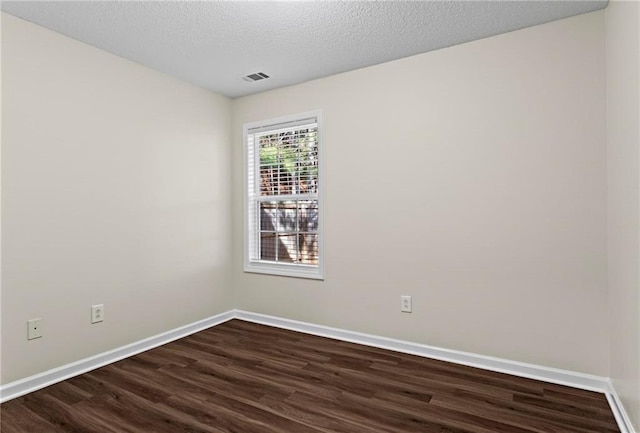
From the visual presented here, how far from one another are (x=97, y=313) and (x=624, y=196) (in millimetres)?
3465

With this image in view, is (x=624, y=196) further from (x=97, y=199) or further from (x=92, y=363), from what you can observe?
(x=92, y=363)

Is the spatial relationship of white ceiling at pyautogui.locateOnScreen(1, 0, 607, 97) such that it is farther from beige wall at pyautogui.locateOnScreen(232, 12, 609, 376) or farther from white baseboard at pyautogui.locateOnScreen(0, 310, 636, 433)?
white baseboard at pyautogui.locateOnScreen(0, 310, 636, 433)

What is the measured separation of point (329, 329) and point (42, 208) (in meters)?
2.41

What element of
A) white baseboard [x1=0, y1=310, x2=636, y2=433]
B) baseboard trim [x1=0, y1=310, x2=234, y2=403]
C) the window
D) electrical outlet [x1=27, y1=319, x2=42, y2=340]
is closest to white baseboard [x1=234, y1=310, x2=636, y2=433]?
white baseboard [x1=0, y1=310, x2=636, y2=433]

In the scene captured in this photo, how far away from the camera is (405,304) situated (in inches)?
116

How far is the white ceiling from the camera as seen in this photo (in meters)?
2.21

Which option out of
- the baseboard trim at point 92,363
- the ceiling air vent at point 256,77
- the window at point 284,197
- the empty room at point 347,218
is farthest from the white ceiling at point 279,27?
the baseboard trim at point 92,363

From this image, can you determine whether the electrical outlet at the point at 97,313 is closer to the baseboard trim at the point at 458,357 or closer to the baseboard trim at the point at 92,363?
the baseboard trim at the point at 92,363

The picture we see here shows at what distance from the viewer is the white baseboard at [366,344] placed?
2.24 metres

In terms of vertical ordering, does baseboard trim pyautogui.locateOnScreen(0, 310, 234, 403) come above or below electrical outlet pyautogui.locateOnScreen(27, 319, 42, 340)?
below

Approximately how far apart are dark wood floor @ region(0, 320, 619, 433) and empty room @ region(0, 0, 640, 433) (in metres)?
0.02

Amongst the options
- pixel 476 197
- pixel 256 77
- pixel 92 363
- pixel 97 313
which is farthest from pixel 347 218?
pixel 92 363

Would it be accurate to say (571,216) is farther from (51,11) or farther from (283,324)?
(51,11)

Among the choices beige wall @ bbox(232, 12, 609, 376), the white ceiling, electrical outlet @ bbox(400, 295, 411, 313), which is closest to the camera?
the white ceiling
